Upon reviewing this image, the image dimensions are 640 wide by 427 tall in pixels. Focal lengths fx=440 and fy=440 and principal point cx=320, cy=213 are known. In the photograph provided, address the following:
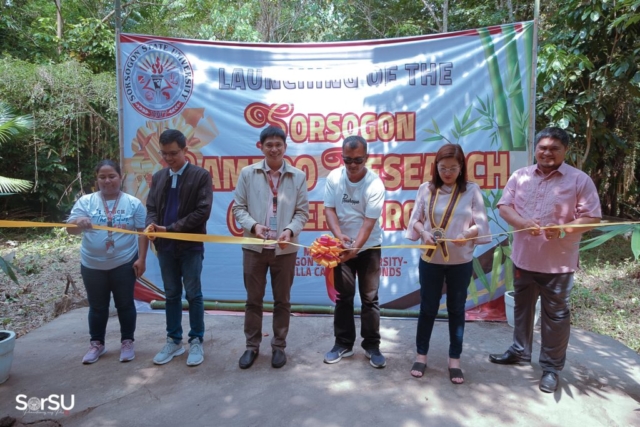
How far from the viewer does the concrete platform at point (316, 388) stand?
92.8 inches

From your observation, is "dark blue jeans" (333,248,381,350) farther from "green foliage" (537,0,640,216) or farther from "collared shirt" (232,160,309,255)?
"green foliage" (537,0,640,216)

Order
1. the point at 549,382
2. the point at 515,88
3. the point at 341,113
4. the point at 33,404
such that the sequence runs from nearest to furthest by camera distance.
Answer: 1. the point at 33,404
2. the point at 549,382
3. the point at 515,88
4. the point at 341,113

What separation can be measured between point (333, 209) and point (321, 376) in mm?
1084

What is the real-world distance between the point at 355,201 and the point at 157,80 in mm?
2272

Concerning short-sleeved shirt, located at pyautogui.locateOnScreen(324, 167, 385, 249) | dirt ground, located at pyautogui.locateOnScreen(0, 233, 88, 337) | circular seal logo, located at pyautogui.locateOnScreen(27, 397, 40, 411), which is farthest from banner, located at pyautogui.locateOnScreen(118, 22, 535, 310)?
circular seal logo, located at pyautogui.locateOnScreen(27, 397, 40, 411)

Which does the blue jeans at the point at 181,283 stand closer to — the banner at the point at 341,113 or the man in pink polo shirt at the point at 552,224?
the banner at the point at 341,113

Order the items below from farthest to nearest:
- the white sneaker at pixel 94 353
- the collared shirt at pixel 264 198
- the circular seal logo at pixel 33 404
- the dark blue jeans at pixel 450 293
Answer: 1. the white sneaker at pixel 94 353
2. the collared shirt at pixel 264 198
3. the dark blue jeans at pixel 450 293
4. the circular seal logo at pixel 33 404

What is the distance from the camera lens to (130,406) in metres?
2.49

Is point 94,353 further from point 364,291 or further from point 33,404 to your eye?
point 364,291

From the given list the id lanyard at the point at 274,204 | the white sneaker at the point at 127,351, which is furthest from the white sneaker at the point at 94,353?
the id lanyard at the point at 274,204

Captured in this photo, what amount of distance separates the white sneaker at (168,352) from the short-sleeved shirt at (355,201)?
145cm

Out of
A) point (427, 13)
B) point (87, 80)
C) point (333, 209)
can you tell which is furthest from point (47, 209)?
point (427, 13)

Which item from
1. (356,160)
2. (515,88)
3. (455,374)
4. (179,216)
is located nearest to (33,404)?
(179,216)

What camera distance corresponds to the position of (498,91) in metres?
3.76
